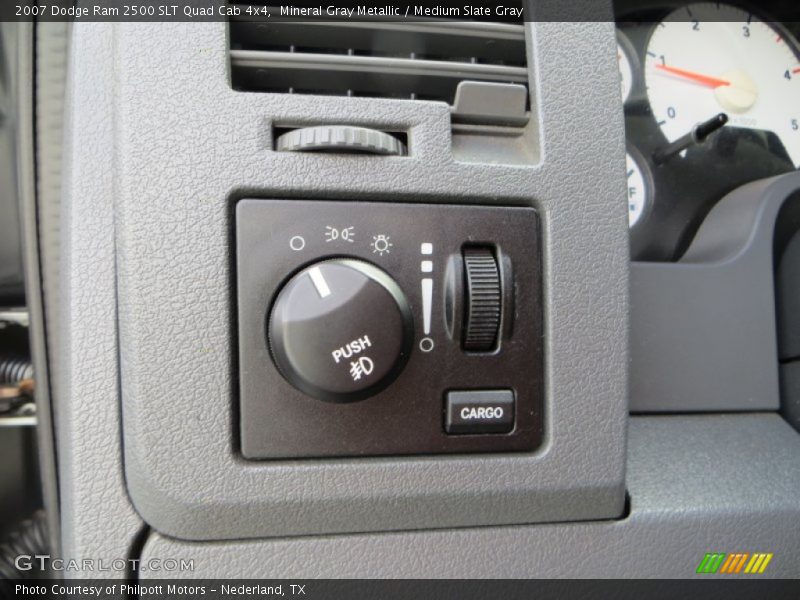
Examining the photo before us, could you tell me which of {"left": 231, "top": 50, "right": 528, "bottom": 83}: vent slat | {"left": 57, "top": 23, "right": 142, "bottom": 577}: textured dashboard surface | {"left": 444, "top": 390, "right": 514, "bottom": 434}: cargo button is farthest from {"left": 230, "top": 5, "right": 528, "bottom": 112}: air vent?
{"left": 444, "top": 390, "right": 514, "bottom": 434}: cargo button

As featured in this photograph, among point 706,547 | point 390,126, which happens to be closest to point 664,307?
point 706,547

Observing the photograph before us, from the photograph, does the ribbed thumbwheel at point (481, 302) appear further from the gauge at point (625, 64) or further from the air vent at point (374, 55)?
the gauge at point (625, 64)

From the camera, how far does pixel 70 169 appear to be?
467 mm

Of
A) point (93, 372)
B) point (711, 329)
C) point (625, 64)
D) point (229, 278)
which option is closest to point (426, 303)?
point (229, 278)

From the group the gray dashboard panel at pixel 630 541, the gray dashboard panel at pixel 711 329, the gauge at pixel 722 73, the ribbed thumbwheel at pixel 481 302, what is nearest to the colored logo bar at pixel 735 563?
the gray dashboard panel at pixel 630 541

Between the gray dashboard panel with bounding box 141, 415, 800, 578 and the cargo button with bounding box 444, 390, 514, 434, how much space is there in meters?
0.08

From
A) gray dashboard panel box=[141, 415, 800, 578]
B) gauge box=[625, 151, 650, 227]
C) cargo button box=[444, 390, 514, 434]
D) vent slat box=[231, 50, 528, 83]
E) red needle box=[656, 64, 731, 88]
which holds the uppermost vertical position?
red needle box=[656, 64, 731, 88]

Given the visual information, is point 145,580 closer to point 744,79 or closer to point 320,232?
point 320,232

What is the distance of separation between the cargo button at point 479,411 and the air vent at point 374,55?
9.6 inches

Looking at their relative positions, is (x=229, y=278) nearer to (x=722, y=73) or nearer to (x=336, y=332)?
(x=336, y=332)

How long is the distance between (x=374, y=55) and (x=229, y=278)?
0.25 m

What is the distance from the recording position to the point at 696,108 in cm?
82

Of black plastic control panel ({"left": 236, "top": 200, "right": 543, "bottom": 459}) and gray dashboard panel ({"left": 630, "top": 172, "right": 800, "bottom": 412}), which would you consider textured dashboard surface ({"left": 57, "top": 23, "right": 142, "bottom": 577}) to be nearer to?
black plastic control panel ({"left": 236, "top": 200, "right": 543, "bottom": 459})

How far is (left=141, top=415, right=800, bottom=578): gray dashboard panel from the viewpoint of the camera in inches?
17.7
